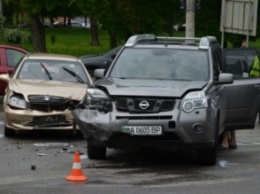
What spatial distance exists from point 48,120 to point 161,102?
3639 mm

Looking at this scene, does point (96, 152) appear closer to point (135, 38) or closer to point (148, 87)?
point (148, 87)

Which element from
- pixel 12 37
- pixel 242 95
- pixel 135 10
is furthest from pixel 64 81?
pixel 12 37

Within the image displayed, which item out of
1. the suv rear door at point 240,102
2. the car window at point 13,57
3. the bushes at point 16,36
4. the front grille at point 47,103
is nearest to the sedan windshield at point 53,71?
the front grille at point 47,103

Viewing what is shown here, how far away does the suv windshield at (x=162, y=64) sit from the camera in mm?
12547

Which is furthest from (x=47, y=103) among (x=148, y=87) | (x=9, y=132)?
(x=148, y=87)

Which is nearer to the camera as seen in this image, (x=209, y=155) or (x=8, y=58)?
(x=209, y=155)

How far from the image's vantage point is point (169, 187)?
998cm

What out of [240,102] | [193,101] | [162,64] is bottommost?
[240,102]

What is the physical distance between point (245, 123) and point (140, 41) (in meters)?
2.16

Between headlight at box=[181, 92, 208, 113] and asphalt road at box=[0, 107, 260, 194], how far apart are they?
0.87m

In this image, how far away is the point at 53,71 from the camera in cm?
1614

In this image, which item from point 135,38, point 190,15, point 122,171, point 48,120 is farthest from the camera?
point 190,15

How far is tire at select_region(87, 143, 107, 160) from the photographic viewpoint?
1220 centimetres

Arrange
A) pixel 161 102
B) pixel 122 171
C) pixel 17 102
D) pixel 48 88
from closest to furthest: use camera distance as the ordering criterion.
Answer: pixel 122 171, pixel 161 102, pixel 17 102, pixel 48 88
